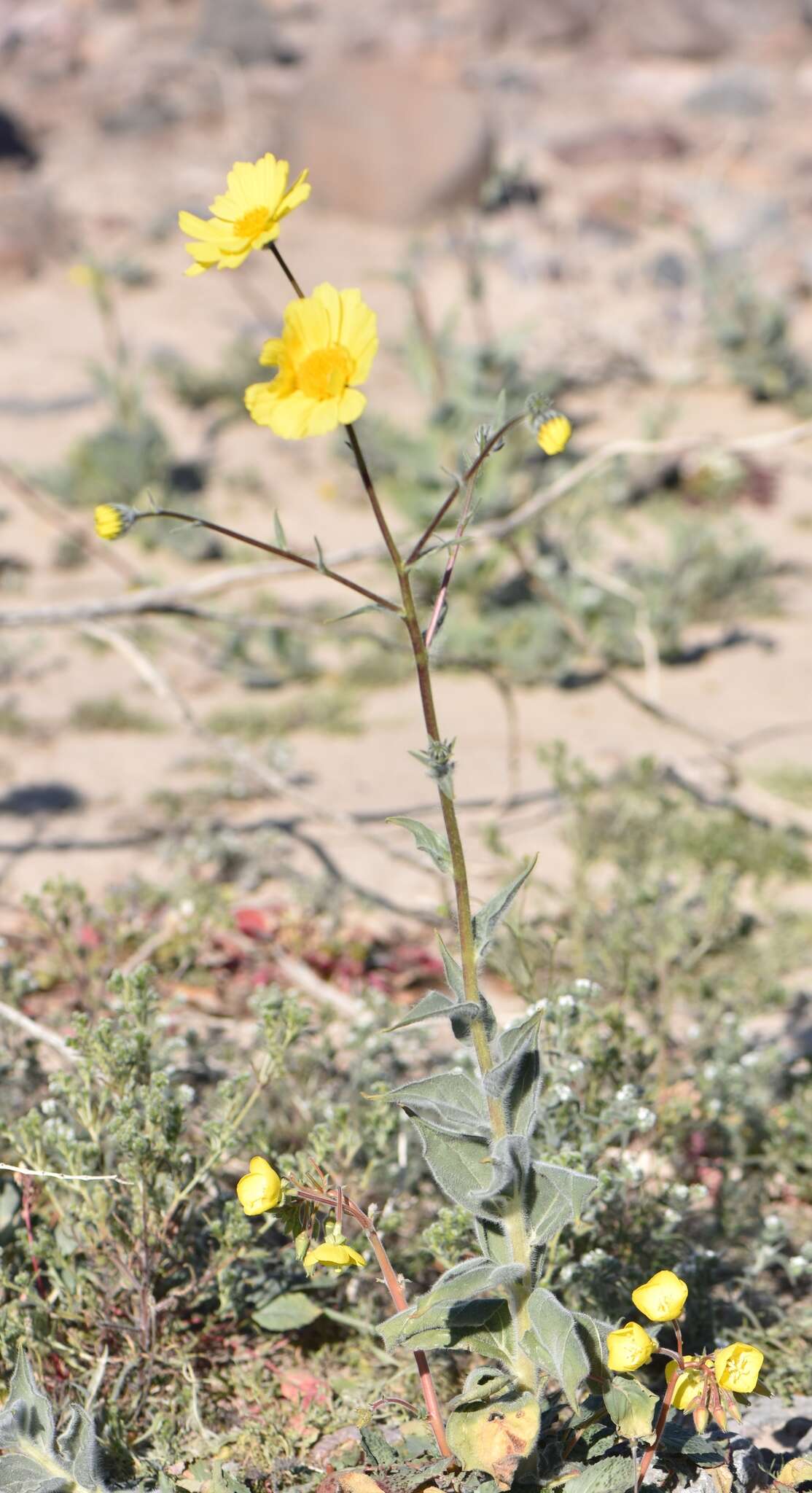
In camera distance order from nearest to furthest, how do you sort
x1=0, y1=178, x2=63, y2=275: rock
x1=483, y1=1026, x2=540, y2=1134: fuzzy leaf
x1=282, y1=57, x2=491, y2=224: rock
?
x1=483, y1=1026, x2=540, y2=1134: fuzzy leaf < x1=0, y1=178, x2=63, y2=275: rock < x1=282, y1=57, x2=491, y2=224: rock

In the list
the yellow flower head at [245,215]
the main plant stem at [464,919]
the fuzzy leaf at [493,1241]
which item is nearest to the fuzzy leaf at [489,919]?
the main plant stem at [464,919]

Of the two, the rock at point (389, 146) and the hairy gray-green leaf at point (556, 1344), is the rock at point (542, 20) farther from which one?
the hairy gray-green leaf at point (556, 1344)

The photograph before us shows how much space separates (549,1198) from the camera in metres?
1.50

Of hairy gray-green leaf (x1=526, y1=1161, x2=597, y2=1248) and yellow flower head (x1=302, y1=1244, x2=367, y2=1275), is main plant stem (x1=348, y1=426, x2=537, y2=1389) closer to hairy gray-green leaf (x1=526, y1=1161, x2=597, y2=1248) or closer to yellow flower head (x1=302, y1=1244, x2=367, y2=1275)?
hairy gray-green leaf (x1=526, y1=1161, x2=597, y2=1248)

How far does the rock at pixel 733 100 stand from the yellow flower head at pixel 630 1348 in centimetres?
1405

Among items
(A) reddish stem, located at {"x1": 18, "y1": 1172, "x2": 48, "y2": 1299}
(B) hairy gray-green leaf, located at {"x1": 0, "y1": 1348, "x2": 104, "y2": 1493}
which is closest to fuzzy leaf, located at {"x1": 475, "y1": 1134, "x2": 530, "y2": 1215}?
(B) hairy gray-green leaf, located at {"x1": 0, "y1": 1348, "x2": 104, "y2": 1493}

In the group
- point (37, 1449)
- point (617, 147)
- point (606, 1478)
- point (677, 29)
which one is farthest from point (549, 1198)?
point (677, 29)

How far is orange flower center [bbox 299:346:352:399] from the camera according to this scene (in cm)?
134

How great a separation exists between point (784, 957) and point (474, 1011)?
6.74ft

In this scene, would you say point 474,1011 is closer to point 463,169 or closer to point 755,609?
point 755,609

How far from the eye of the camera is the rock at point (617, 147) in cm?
1213

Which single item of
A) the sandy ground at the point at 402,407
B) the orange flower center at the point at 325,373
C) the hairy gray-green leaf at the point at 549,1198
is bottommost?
the hairy gray-green leaf at the point at 549,1198

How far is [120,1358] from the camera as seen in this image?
6.23ft

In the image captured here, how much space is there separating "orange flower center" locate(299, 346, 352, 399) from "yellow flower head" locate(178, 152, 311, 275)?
0.40ft
